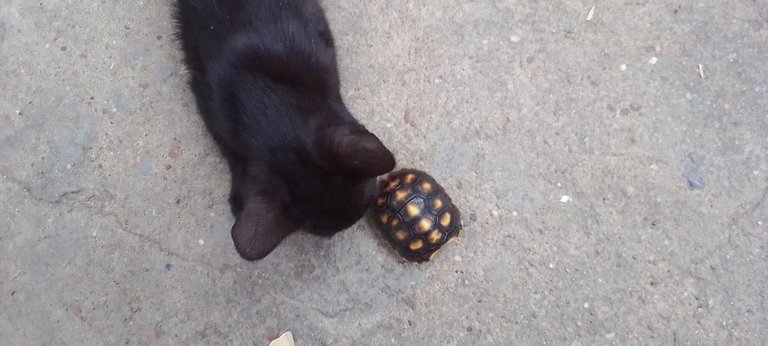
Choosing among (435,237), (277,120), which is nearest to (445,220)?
(435,237)

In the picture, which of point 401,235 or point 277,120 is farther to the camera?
point 401,235

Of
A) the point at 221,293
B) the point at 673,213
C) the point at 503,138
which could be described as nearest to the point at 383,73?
the point at 503,138

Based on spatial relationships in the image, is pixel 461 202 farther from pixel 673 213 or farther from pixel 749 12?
pixel 749 12

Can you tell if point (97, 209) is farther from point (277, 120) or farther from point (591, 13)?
point (591, 13)

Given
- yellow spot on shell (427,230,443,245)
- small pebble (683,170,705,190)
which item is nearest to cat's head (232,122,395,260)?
yellow spot on shell (427,230,443,245)

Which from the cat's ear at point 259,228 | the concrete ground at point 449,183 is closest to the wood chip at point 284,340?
the concrete ground at point 449,183

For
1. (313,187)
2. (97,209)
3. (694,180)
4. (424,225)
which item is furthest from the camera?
(97,209)

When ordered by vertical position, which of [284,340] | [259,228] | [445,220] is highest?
[259,228]

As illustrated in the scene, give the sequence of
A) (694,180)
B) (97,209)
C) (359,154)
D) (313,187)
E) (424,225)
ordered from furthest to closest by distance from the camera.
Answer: (97,209)
(694,180)
(424,225)
(313,187)
(359,154)
